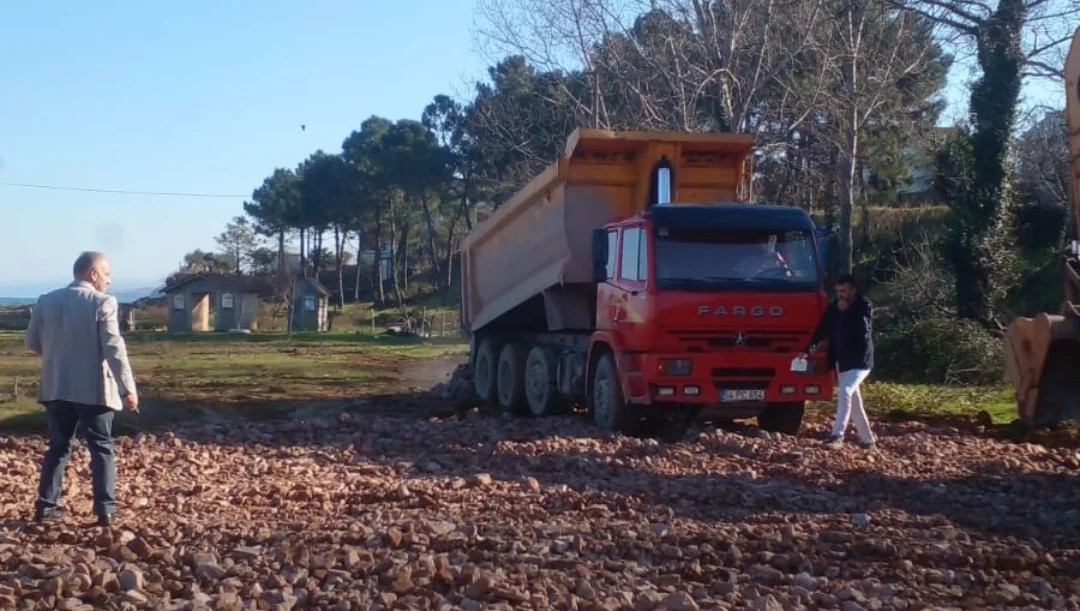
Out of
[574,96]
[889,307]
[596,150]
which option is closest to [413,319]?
[574,96]

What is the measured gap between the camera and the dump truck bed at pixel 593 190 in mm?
14961

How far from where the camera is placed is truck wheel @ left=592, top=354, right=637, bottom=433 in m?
13.7

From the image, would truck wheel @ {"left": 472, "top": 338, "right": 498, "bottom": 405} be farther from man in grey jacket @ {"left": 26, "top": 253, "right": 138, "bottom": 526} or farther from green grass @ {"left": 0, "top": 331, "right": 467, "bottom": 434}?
man in grey jacket @ {"left": 26, "top": 253, "right": 138, "bottom": 526}

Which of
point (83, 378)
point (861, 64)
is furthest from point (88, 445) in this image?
point (861, 64)

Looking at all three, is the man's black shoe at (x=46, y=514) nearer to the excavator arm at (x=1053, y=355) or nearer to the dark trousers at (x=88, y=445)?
the dark trousers at (x=88, y=445)

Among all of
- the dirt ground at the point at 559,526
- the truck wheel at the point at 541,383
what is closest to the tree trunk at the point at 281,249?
the truck wheel at the point at 541,383

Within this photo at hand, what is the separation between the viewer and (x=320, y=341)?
40.0 meters

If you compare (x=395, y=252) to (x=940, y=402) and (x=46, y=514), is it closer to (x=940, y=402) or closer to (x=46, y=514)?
(x=940, y=402)

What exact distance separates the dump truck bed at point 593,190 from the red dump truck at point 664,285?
0.06 ft

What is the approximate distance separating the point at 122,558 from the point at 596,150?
9074 millimetres

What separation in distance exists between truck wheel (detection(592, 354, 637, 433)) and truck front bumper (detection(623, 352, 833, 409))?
0.46m

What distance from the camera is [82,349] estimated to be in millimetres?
8062

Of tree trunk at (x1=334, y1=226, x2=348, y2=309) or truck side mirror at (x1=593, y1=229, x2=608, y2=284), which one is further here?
tree trunk at (x1=334, y1=226, x2=348, y2=309)

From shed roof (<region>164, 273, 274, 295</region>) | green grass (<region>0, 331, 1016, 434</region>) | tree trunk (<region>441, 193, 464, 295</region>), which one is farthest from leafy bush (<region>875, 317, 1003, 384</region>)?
shed roof (<region>164, 273, 274, 295</region>)
